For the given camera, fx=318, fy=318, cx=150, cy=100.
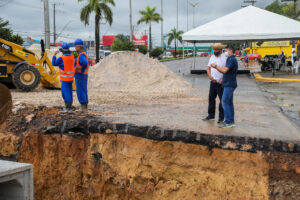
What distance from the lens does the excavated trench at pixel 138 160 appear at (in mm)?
4953

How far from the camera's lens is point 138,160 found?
Result: 19.2 feet

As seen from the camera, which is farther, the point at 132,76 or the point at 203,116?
the point at 132,76

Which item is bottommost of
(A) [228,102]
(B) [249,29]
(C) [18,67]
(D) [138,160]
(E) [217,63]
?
(D) [138,160]

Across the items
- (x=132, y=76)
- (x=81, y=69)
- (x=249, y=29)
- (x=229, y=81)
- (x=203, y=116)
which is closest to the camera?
(x=229, y=81)

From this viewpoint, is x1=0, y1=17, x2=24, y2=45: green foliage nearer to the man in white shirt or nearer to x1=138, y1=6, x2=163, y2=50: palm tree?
the man in white shirt

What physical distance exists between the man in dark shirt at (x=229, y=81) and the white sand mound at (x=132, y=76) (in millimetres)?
8125

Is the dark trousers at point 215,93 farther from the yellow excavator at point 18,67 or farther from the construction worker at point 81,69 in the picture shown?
the yellow excavator at point 18,67

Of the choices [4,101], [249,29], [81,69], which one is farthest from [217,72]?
[249,29]

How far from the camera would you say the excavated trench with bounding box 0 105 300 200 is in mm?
4953

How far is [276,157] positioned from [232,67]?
1665 millimetres

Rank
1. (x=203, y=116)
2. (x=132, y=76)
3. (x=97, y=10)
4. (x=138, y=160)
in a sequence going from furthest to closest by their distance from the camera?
(x=97, y=10) → (x=132, y=76) → (x=203, y=116) → (x=138, y=160)

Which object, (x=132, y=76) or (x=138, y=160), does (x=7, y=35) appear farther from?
(x=138, y=160)

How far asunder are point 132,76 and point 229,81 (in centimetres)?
1053

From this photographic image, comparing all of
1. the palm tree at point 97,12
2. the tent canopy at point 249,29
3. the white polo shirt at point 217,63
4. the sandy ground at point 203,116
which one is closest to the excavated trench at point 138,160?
the sandy ground at point 203,116
